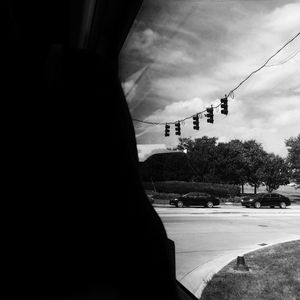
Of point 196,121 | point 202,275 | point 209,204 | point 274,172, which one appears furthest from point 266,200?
point 202,275

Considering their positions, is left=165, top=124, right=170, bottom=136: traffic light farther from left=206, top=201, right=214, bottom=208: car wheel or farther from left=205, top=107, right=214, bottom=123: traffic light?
left=206, top=201, right=214, bottom=208: car wheel

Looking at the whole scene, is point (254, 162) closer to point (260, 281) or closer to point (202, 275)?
point (202, 275)

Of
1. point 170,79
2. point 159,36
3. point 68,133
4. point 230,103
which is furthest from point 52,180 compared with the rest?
point 230,103

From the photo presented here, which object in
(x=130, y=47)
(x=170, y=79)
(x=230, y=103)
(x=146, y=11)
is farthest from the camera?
(x=230, y=103)

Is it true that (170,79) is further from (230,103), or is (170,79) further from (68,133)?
(230,103)

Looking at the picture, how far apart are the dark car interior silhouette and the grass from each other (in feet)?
11.6

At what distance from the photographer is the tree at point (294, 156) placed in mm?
7807

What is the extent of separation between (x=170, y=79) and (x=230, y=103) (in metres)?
7.07

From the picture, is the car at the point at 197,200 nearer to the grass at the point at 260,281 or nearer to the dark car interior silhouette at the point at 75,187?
the grass at the point at 260,281

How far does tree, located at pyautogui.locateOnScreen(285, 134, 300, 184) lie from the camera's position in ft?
25.6

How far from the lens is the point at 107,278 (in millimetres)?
387

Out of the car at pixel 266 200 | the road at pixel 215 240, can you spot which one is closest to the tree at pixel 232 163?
the road at pixel 215 240

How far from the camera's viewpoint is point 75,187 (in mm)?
380

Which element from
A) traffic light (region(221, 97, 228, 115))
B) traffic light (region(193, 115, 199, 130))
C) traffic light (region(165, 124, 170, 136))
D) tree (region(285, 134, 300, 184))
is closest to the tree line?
tree (region(285, 134, 300, 184))
